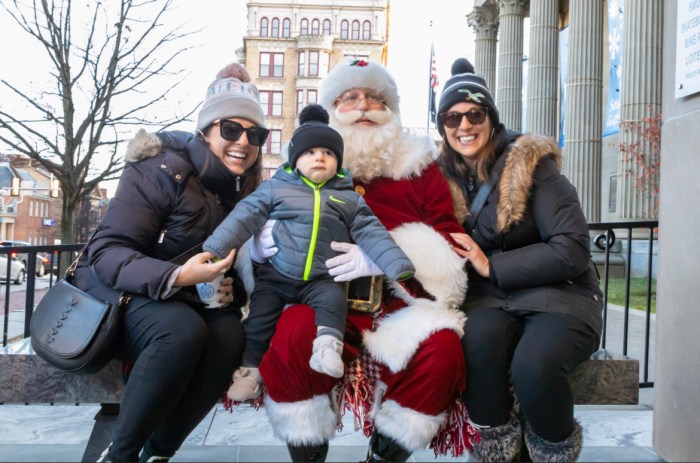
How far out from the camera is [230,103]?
11.4 feet

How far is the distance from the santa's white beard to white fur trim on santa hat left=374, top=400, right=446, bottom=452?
1.25 meters

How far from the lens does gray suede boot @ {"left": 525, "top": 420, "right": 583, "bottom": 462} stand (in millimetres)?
3070

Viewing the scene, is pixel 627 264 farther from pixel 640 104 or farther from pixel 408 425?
pixel 640 104

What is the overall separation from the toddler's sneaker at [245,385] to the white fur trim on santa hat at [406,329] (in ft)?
1.70

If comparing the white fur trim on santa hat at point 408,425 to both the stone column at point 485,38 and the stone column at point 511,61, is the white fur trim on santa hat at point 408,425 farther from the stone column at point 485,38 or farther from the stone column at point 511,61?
the stone column at point 485,38

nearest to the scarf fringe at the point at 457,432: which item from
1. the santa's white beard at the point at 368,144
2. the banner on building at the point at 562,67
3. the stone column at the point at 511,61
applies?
the santa's white beard at the point at 368,144

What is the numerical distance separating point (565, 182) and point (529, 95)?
20521mm

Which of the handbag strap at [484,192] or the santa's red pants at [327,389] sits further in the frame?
the handbag strap at [484,192]

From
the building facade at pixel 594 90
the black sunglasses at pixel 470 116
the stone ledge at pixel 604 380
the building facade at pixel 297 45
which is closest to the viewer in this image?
the stone ledge at pixel 604 380

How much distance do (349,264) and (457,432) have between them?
908 millimetres

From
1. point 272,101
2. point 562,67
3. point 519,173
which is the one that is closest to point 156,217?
point 519,173

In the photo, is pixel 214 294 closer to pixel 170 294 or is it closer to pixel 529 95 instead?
pixel 170 294

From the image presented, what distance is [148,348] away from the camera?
9.62 feet

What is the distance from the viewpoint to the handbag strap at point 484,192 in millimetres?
3584
